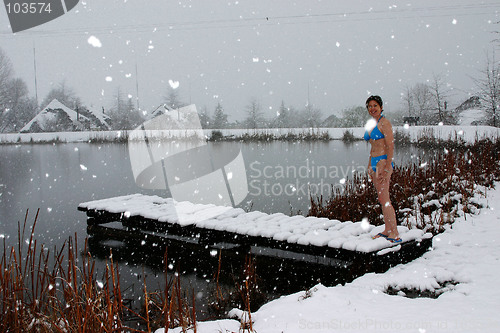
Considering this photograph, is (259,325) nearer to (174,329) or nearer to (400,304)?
(174,329)

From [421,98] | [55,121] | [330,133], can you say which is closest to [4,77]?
[55,121]

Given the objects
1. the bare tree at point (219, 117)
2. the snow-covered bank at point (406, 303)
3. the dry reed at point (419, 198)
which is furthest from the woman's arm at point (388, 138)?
the bare tree at point (219, 117)

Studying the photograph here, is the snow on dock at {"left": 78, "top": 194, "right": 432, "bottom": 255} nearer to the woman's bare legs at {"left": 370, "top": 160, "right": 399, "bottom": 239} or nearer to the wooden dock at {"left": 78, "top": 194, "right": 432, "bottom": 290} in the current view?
the wooden dock at {"left": 78, "top": 194, "right": 432, "bottom": 290}

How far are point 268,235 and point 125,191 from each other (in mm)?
8056

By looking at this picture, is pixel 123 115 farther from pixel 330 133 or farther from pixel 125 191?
pixel 125 191

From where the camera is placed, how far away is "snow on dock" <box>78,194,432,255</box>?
194 inches

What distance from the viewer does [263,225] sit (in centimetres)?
584

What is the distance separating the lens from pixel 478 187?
944cm

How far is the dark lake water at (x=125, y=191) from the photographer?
20.1 feet

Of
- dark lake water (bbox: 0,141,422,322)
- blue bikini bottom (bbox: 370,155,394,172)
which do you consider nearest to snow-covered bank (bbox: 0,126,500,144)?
dark lake water (bbox: 0,141,422,322)

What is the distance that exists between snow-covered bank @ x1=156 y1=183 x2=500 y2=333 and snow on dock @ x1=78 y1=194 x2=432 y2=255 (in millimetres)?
347

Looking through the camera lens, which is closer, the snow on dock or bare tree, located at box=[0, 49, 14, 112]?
the snow on dock

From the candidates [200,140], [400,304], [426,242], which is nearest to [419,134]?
[200,140]
